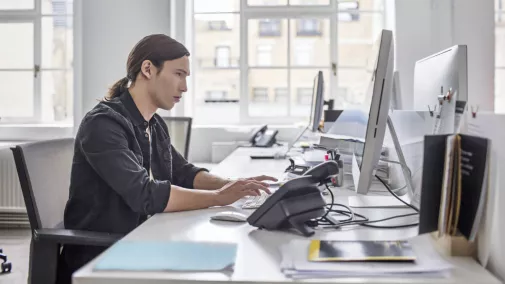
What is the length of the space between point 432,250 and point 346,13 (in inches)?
131

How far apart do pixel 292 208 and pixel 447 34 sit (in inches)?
116

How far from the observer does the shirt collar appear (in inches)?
59.0

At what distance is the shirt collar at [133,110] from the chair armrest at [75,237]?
427 mm

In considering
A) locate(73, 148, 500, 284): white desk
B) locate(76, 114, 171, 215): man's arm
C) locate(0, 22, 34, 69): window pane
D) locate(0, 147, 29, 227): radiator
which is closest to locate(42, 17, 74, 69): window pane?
locate(0, 22, 34, 69): window pane

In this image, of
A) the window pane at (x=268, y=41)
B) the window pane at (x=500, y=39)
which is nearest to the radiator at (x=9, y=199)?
the window pane at (x=268, y=41)

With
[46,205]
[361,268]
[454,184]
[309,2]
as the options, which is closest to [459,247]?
[454,184]

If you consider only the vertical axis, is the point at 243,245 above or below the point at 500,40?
below

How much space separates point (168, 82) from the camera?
1.55m

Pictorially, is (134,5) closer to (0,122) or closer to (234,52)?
(234,52)

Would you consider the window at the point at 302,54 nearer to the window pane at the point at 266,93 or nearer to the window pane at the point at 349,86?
the window pane at the point at 266,93

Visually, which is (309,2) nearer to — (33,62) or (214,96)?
(214,96)

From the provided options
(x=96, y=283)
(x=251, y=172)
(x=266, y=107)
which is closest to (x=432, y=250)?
(x=96, y=283)

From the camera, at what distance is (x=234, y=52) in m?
4.01

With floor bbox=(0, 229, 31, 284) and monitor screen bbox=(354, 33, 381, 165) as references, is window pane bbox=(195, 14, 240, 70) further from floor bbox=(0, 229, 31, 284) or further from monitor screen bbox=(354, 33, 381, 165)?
monitor screen bbox=(354, 33, 381, 165)
